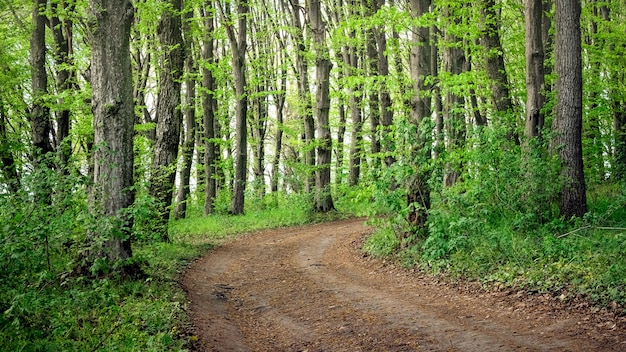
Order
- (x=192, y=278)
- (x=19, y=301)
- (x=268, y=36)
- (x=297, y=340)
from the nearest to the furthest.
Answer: (x=19, y=301), (x=297, y=340), (x=192, y=278), (x=268, y=36)

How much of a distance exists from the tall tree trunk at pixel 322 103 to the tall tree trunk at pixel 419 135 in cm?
769

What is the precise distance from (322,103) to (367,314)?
566 inches

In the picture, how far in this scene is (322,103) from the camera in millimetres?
21562

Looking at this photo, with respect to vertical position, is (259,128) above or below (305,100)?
below

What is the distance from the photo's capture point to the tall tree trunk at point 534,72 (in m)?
13.5

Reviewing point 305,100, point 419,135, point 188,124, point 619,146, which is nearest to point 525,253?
point 419,135

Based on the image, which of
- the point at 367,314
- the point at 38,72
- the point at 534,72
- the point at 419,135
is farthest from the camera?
the point at 38,72

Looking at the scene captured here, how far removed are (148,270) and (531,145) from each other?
28.2ft

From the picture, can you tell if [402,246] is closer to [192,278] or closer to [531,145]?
[531,145]

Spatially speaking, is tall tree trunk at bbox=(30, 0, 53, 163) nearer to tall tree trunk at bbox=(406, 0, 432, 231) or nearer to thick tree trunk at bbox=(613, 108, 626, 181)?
tall tree trunk at bbox=(406, 0, 432, 231)

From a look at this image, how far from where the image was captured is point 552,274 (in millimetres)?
8406

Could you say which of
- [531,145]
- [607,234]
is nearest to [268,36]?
[531,145]

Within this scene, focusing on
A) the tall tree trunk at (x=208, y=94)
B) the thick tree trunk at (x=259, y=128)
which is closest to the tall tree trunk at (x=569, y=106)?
the tall tree trunk at (x=208, y=94)

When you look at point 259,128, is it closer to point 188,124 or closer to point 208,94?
point 208,94
